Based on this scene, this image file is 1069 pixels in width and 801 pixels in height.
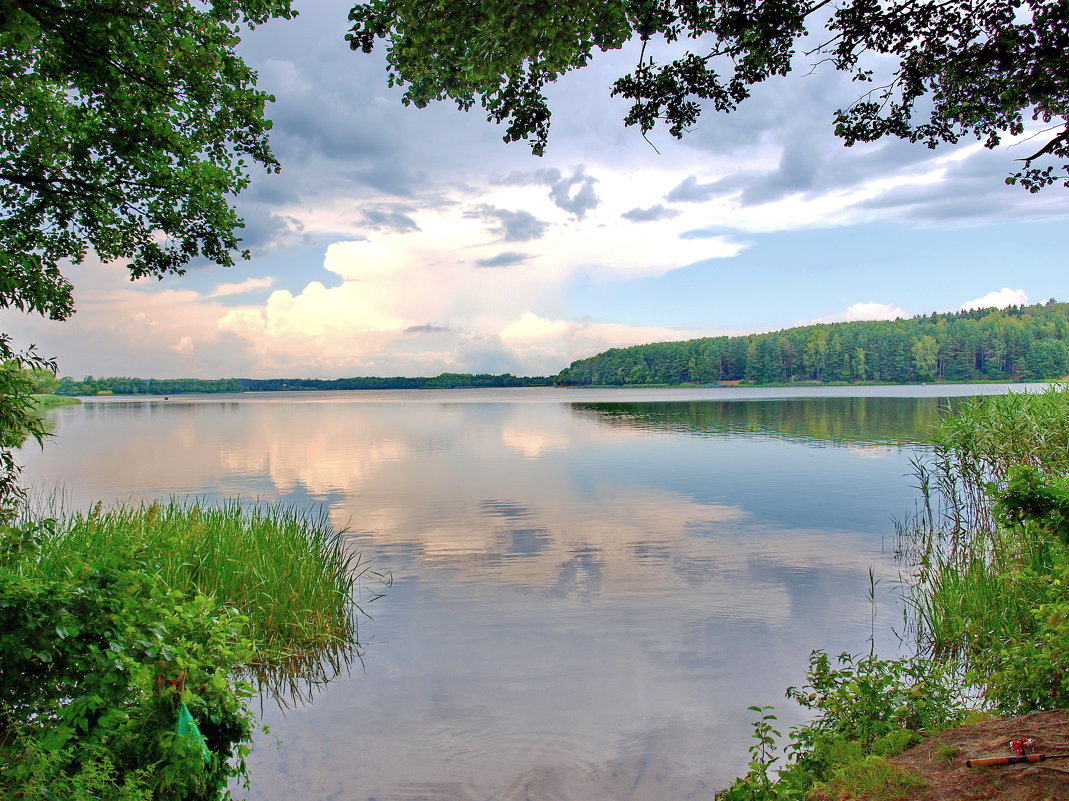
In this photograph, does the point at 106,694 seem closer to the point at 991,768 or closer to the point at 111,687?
the point at 111,687

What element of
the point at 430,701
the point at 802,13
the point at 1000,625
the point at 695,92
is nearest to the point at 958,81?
the point at 802,13

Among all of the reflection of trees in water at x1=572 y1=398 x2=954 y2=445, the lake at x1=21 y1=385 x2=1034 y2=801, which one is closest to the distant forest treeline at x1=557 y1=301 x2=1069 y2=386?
the reflection of trees in water at x1=572 y1=398 x2=954 y2=445

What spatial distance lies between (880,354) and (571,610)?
143578 mm

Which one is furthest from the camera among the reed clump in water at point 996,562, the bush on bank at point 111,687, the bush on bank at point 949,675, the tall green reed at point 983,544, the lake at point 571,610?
the tall green reed at point 983,544

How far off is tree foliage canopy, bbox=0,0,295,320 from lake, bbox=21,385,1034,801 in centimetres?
683

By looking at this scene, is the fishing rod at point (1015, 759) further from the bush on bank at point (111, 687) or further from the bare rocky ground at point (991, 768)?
the bush on bank at point (111, 687)

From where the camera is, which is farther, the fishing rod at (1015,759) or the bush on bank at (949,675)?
the bush on bank at (949,675)

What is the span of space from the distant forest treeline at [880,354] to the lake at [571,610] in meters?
114

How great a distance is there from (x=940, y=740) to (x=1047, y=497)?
2057 millimetres

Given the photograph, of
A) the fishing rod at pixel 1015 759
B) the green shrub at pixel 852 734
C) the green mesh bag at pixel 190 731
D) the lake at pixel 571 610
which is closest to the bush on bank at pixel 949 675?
the green shrub at pixel 852 734

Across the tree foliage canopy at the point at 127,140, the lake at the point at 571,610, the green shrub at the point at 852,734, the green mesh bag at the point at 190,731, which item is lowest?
the lake at the point at 571,610

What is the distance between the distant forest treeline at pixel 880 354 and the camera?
116844 mm

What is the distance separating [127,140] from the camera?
976 centimetres

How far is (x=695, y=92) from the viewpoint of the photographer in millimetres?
7270
